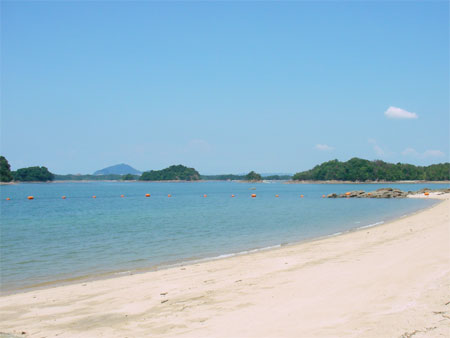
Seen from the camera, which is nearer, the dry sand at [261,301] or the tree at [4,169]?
the dry sand at [261,301]

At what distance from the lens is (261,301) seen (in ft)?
30.0

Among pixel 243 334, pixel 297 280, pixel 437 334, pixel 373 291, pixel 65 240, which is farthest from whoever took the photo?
pixel 65 240

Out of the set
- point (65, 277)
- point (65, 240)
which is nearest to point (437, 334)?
point (65, 277)

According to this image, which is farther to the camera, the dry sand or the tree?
the tree

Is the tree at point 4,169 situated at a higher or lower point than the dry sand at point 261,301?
higher

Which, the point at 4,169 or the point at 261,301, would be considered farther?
the point at 4,169

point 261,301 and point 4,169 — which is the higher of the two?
point 4,169

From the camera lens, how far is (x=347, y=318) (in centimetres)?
726

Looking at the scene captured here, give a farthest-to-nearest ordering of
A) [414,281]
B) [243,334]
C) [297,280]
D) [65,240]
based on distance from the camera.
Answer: [65,240] → [297,280] → [414,281] → [243,334]

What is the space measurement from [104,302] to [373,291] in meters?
6.66

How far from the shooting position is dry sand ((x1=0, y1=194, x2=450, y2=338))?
707 centimetres

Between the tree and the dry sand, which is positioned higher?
the tree

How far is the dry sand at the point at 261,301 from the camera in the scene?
7.07 metres

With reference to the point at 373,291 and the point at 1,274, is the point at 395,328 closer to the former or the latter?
the point at 373,291
